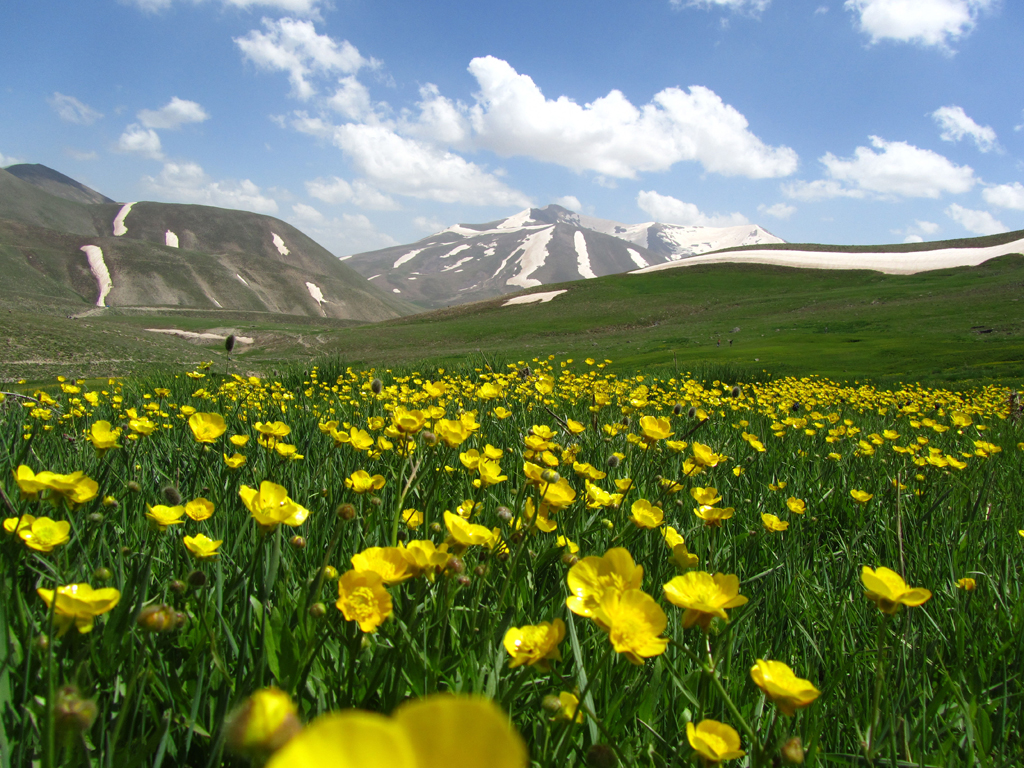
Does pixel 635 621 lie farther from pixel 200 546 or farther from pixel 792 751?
pixel 200 546

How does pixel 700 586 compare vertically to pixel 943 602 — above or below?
above

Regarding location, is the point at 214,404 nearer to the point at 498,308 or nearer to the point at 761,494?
the point at 761,494

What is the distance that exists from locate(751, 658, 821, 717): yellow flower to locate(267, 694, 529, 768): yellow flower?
2.25 feet

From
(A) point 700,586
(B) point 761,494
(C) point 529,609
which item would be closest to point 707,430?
(B) point 761,494

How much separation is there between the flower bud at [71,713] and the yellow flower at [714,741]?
31.2 inches

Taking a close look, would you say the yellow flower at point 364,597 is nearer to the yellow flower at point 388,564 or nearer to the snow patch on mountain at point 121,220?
the yellow flower at point 388,564

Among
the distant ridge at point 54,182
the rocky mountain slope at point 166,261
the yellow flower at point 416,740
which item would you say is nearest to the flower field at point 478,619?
the yellow flower at point 416,740

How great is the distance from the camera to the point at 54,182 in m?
187

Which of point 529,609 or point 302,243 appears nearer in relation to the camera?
point 529,609

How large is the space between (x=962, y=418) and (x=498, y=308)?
3939 cm

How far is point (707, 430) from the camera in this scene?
4352 mm

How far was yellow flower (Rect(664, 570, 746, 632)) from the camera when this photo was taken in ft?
3.22

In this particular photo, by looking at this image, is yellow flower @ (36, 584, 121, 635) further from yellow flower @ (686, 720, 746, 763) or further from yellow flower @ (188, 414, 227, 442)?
yellow flower @ (686, 720, 746, 763)

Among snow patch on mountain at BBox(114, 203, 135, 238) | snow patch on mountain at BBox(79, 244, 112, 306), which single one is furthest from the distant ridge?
snow patch on mountain at BBox(79, 244, 112, 306)
